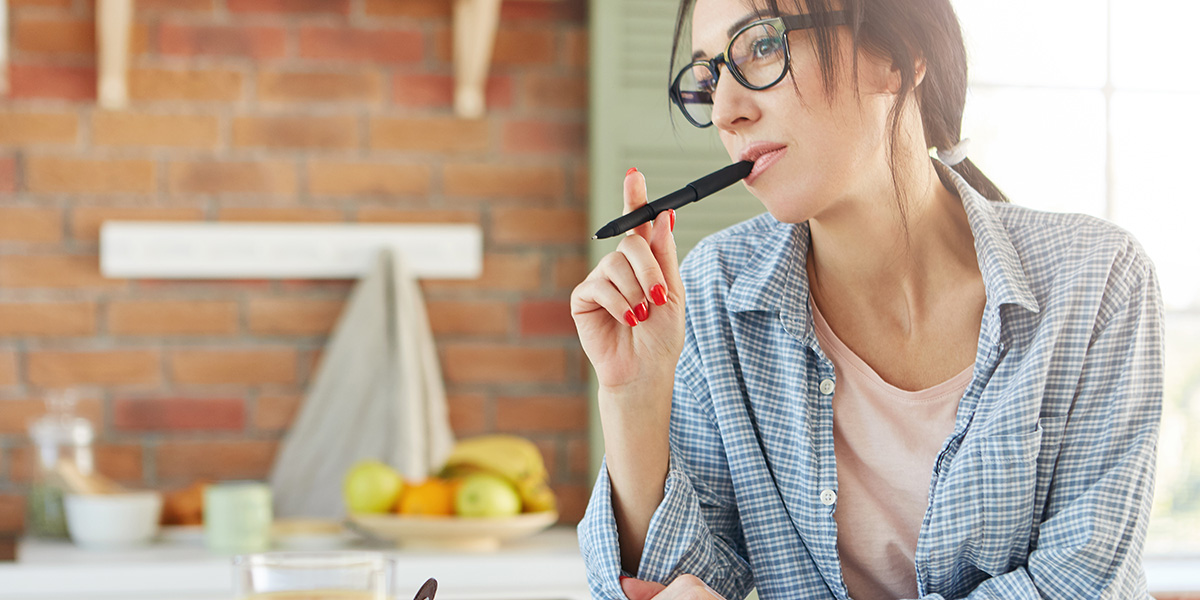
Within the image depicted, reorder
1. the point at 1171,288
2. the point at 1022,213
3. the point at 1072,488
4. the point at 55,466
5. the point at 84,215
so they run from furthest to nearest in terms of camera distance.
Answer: the point at 1171,288
the point at 84,215
the point at 55,466
the point at 1022,213
the point at 1072,488

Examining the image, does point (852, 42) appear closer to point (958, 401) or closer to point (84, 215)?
point (958, 401)

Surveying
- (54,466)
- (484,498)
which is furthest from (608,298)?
(54,466)

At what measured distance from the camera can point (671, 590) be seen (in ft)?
3.05

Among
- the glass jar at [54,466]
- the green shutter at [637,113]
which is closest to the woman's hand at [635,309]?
the green shutter at [637,113]

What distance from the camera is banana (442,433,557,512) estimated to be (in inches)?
71.0

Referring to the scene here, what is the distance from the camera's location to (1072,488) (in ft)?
3.16

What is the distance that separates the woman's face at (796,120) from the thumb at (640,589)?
353mm

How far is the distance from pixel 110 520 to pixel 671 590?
1.18 meters

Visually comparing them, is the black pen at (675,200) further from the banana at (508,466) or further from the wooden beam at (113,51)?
the wooden beam at (113,51)

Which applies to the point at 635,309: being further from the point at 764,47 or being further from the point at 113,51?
the point at 113,51

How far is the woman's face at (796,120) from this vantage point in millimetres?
928

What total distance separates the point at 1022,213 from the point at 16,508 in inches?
Result: 71.6

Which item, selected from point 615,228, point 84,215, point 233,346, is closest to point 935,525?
point 615,228

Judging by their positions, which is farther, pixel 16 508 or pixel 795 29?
pixel 16 508
